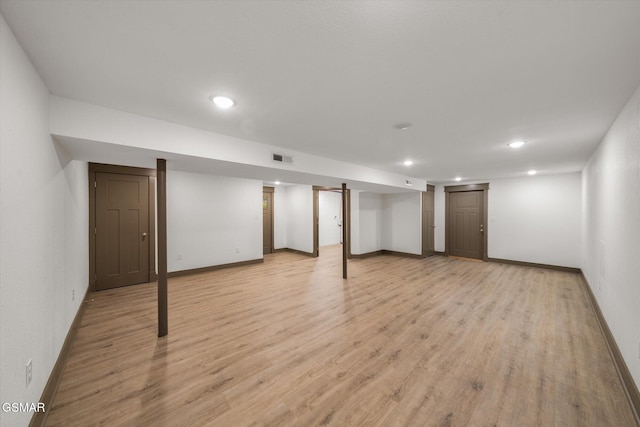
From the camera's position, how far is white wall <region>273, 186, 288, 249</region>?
832 cm

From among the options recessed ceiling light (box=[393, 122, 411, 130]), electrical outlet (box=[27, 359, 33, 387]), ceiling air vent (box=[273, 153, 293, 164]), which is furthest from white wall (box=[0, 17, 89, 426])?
recessed ceiling light (box=[393, 122, 411, 130])

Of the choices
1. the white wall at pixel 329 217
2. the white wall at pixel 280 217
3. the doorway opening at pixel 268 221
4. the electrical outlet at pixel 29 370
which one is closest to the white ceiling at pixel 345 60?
the electrical outlet at pixel 29 370

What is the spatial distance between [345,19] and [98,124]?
92.6 inches

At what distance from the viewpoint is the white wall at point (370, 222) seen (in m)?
7.55

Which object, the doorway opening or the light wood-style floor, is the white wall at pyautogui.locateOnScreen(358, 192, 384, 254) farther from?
the light wood-style floor

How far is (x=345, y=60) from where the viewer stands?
1560 millimetres

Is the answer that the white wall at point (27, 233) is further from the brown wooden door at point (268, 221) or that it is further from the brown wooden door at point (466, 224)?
the brown wooden door at point (466, 224)

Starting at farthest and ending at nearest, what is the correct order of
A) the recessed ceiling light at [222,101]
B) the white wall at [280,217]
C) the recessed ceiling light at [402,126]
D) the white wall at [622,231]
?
the white wall at [280,217]
the recessed ceiling light at [402,126]
the recessed ceiling light at [222,101]
the white wall at [622,231]

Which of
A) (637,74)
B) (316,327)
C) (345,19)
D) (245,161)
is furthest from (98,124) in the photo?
(637,74)

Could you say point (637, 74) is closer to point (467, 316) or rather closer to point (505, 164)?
point (467, 316)

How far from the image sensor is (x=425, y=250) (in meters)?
7.62

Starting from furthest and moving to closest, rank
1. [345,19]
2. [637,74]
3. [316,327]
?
[316,327]
[637,74]
[345,19]

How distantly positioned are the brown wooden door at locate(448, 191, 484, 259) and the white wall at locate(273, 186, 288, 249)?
544 cm

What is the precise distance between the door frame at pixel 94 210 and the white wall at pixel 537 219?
8454 millimetres
